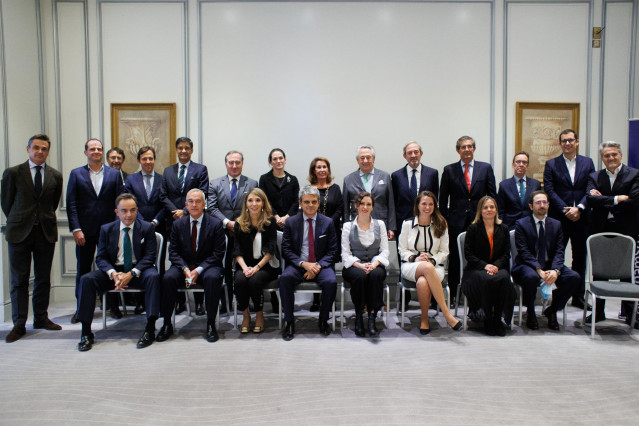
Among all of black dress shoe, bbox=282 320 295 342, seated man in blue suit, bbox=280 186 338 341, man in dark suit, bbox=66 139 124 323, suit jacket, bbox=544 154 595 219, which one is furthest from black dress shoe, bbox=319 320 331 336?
suit jacket, bbox=544 154 595 219

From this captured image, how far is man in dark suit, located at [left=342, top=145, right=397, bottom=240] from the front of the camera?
420 cm

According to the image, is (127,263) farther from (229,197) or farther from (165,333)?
(229,197)

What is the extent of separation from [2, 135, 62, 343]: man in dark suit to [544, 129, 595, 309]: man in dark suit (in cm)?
463

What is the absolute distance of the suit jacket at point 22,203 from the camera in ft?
11.8

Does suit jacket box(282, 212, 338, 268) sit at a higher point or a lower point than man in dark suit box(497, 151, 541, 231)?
lower

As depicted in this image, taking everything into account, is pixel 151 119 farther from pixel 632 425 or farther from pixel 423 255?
pixel 632 425

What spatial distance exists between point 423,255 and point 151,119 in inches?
132

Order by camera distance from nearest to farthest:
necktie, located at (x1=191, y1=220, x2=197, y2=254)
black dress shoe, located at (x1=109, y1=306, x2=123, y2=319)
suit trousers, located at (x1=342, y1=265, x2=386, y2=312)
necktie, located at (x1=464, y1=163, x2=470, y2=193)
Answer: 1. suit trousers, located at (x1=342, y1=265, x2=386, y2=312)
2. necktie, located at (x1=191, y1=220, x2=197, y2=254)
3. black dress shoe, located at (x1=109, y1=306, x2=123, y2=319)
4. necktie, located at (x1=464, y1=163, x2=470, y2=193)

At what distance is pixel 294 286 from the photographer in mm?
3609

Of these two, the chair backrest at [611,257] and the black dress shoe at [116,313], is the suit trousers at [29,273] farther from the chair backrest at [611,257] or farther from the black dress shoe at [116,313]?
the chair backrest at [611,257]

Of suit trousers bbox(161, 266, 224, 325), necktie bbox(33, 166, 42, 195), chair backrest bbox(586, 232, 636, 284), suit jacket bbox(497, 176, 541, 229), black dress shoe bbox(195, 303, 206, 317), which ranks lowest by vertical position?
black dress shoe bbox(195, 303, 206, 317)

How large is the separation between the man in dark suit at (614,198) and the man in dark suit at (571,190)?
12 centimetres

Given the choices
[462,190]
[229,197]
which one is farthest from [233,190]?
[462,190]

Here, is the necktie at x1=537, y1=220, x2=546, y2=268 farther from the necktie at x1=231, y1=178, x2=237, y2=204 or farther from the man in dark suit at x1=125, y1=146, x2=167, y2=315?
the man in dark suit at x1=125, y1=146, x2=167, y2=315
